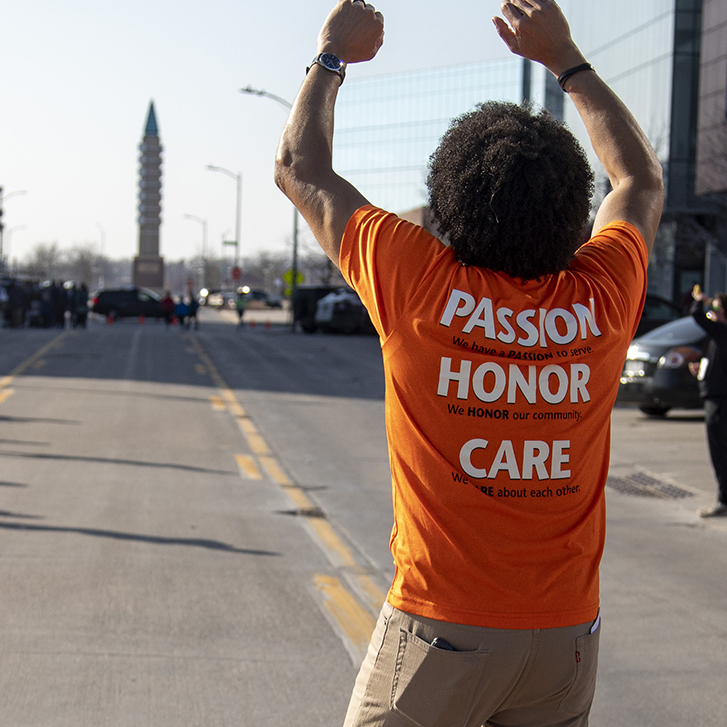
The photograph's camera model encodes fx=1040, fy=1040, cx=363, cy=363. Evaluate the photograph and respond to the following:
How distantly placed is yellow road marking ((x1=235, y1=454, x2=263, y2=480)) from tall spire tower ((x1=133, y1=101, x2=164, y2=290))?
117901 millimetres

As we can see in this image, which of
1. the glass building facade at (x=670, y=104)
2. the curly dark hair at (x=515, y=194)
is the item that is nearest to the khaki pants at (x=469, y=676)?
the curly dark hair at (x=515, y=194)

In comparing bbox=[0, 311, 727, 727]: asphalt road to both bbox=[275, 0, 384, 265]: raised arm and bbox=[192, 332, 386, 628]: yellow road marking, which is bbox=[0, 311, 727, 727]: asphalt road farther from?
bbox=[275, 0, 384, 265]: raised arm

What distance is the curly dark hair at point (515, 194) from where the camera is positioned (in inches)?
81.0

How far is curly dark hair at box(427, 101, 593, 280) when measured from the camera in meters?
2.06

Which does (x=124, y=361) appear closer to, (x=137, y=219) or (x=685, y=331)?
(x=685, y=331)

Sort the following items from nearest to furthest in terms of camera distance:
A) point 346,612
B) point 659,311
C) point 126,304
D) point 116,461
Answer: point 346,612, point 116,461, point 659,311, point 126,304

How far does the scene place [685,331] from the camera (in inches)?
570

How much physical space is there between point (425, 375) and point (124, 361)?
23.1 metres

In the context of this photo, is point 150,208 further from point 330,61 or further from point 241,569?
point 330,61

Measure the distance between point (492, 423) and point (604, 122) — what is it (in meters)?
0.86

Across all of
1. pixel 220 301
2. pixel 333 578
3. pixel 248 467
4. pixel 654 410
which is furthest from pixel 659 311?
pixel 220 301

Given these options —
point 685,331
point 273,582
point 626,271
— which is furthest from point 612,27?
point 626,271

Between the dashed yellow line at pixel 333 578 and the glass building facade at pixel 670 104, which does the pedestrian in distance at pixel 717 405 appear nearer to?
the dashed yellow line at pixel 333 578

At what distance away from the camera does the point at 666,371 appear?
1398 centimetres
